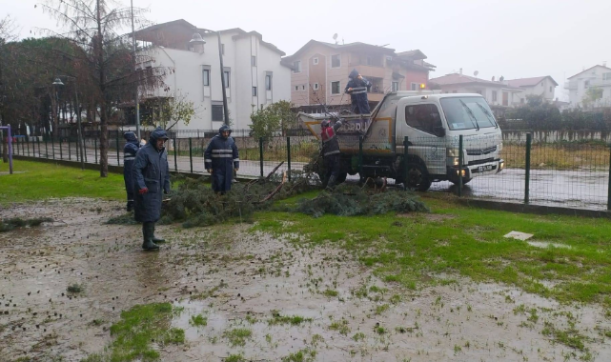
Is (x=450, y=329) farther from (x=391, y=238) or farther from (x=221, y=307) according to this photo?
(x=391, y=238)

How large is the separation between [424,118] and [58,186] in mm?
12120

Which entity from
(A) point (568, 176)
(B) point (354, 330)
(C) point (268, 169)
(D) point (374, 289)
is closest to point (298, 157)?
(C) point (268, 169)

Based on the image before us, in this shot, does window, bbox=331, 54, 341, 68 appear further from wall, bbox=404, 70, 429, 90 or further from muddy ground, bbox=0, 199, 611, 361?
muddy ground, bbox=0, 199, 611, 361

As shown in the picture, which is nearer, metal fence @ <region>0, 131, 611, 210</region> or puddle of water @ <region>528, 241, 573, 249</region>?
puddle of water @ <region>528, 241, 573, 249</region>

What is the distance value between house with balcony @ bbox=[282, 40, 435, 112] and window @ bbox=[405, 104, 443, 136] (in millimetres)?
37564

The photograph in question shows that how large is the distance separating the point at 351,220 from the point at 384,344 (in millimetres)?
5642

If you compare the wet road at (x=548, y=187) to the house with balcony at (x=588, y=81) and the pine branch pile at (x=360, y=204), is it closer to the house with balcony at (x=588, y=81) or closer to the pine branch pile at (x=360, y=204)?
the pine branch pile at (x=360, y=204)

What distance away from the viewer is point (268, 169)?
54.6ft

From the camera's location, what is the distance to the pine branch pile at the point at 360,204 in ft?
35.5

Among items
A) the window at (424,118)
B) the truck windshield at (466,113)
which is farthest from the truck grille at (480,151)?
the window at (424,118)

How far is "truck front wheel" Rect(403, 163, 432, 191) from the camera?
12.8 metres

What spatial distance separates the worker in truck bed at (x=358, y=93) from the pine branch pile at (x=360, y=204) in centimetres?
331

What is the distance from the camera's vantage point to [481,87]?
61438 mm

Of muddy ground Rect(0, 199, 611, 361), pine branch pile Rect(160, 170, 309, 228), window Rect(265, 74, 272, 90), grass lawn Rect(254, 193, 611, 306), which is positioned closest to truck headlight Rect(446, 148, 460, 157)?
grass lawn Rect(254, 193, 611, 306)
